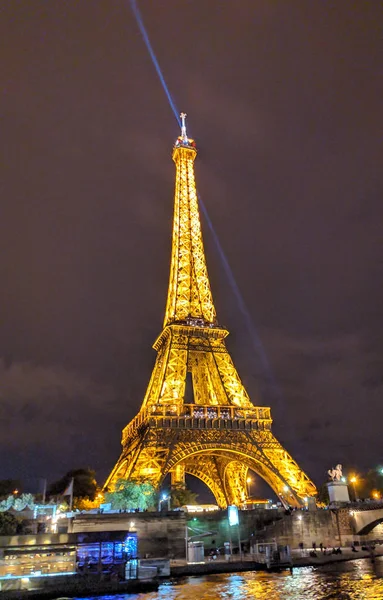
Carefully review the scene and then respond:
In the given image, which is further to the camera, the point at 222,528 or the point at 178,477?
the point at 178,477

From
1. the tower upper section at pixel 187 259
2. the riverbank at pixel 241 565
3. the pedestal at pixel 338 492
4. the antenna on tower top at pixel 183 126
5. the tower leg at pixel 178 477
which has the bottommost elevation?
the riverbank at pixel 241 565

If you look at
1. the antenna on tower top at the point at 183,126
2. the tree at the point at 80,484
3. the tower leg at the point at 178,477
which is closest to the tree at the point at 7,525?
the tower leg at the point at 178,477

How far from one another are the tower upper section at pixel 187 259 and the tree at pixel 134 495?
74.0 feet

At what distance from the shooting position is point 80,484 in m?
78.2

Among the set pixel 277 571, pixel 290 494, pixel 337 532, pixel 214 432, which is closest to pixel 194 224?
pixel 214 432

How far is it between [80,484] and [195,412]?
3844cm

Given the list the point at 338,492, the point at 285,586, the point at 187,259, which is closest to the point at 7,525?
the point at 285,586

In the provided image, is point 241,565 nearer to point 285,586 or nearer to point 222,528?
point 285,586

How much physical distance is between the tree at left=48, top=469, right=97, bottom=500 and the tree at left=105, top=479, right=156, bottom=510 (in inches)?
1456

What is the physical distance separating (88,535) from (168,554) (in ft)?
45.7

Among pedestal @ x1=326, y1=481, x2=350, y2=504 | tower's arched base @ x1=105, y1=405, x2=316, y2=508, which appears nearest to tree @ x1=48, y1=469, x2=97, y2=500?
tower's arched base @ x1=105, y1=405, x2=316, y2=508

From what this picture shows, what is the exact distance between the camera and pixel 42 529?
37.2m

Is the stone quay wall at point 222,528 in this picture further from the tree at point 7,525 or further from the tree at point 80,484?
the tree at point 80,484

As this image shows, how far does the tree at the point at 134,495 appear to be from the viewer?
138 feet
